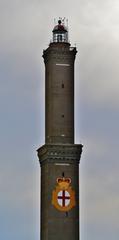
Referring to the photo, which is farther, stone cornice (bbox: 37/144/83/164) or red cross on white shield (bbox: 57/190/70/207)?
stone cornice (bbox: 37/144/83/164)

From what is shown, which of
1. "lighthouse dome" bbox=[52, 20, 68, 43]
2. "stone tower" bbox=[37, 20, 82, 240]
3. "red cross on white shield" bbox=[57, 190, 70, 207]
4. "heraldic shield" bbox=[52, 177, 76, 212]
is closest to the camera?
"stone tower" bbox=[37, 20, 82, 240]

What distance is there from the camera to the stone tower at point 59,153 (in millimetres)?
104688

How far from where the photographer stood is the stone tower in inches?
4122

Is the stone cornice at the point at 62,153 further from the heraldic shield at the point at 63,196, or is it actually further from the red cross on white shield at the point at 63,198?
the red cross on white shield at the point at 63,198

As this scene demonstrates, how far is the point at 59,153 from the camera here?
10688 cm

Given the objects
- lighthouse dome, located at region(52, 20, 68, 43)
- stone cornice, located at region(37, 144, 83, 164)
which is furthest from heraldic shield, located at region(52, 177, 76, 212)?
lighthouse dome, located at region(52, 20, 68, 43)

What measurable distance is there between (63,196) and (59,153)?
206 inches

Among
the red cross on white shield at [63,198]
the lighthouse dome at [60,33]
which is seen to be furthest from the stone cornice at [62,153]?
the lighthouse dome at [60,33]

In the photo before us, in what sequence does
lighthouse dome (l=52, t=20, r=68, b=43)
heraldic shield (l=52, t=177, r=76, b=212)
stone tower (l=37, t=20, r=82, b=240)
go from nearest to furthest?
1. stone tower (l=37, t=20, r=82, b=240)
2. heraldic shield (l=52, t=177, r=76, b=212)
3. lighthouse dome (l=52, t=20, r=68, b=43)

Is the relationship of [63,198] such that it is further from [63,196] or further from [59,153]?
[59,153]

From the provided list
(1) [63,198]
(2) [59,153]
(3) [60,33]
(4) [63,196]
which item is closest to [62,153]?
(2) [59,153]

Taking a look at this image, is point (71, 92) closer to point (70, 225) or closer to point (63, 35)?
point (63, 35)

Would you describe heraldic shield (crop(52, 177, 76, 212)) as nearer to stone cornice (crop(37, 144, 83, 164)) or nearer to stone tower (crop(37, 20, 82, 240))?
stone tower (crop(37, 20, 82, 240))

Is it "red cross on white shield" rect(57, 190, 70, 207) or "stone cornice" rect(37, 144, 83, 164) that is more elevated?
"stone cornice" rect(37, 144, 83, 164)
